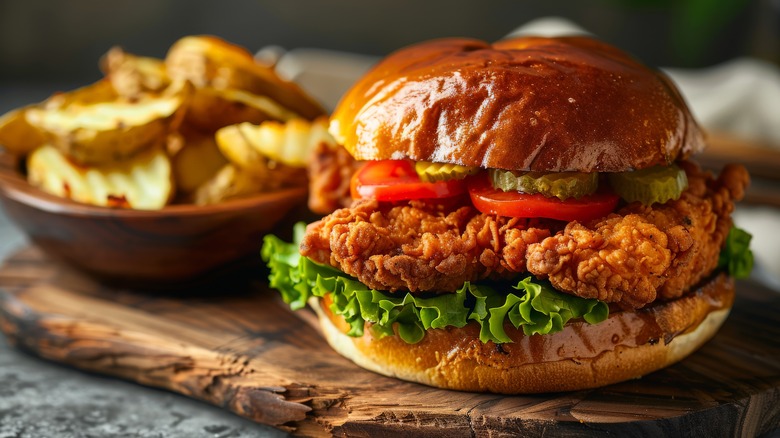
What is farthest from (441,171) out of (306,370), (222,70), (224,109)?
(222,70)

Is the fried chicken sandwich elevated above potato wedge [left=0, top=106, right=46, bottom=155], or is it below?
below

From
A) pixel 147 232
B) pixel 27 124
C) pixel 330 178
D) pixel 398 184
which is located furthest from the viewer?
pixel 27 124

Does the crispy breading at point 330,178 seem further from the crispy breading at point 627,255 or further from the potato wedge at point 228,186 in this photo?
the crispy breading at point 627,255

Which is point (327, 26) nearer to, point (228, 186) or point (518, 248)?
point (228, 186)

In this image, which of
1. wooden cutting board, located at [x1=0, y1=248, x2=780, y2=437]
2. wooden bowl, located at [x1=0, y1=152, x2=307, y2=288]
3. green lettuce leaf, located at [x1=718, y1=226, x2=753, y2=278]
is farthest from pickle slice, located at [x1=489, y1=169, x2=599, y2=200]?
wooden bowl, located at [x1=0, y1=152, x2=307, y2=288]

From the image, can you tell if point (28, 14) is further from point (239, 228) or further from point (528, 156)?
point (528, 156)

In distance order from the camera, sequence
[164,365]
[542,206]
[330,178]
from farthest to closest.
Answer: [330,178] < [164,365] < [542,206]

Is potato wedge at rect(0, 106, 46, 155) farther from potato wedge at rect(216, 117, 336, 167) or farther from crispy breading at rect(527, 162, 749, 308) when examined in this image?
crispy breading at rect(527, 162, 749, 308)

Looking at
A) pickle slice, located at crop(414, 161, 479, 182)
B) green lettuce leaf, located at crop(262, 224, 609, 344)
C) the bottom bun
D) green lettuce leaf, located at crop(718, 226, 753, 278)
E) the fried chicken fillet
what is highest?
pickle slice, located at crop(414, 161, 479, 182)
